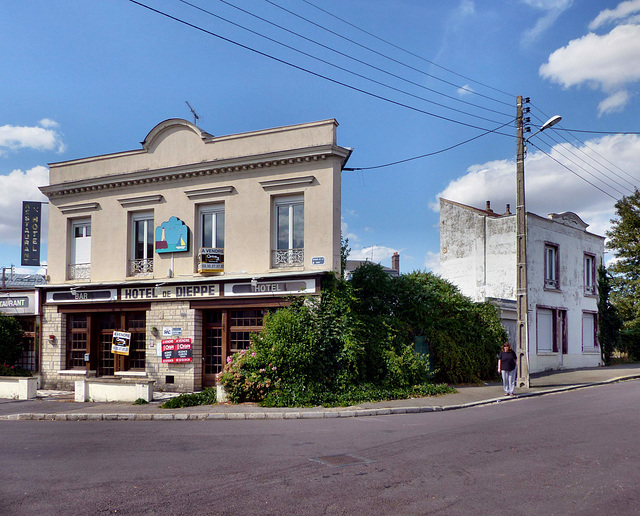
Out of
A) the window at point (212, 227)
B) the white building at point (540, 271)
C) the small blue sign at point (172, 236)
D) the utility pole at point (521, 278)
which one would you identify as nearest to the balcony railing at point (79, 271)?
the small blue sign at point (172, 236)

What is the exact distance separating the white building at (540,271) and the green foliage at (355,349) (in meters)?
5.27

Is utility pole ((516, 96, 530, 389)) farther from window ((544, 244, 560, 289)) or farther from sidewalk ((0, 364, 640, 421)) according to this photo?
window ((544, 244, 560, 289))

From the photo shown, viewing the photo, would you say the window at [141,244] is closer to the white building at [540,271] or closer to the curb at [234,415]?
the curb at [234,415]

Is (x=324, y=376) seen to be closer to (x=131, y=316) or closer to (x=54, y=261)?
(x=131, y=316)

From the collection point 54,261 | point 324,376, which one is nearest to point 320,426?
point 324,376

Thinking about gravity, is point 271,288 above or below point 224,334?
above

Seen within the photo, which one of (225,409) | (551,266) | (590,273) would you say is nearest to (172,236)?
(225,409)

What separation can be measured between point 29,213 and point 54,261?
2.93 meters

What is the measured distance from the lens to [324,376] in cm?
1474

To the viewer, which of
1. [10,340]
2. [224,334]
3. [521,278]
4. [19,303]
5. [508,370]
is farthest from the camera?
[19,303]

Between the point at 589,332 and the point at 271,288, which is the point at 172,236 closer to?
the point at 271,288

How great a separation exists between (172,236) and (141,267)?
1.82 m

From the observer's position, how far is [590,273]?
2839cm

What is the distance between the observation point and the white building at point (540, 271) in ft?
78.5
